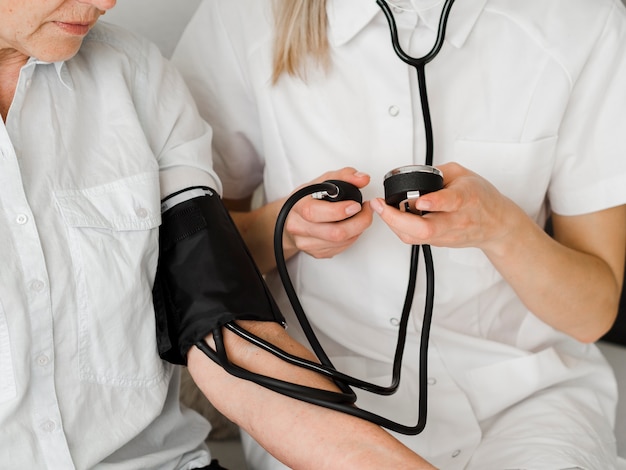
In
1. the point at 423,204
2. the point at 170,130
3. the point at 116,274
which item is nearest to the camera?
the point at 423,204

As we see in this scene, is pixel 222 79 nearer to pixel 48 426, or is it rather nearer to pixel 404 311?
pixel 404 311

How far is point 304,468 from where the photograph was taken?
1.03m

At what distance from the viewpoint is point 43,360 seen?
3.37ft

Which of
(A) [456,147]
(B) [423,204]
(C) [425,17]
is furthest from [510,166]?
(B) [423,204]

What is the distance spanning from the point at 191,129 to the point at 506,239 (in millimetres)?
480

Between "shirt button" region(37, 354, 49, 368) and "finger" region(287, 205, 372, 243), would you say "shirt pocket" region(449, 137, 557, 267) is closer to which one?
"finger" region(287, 205, 372, 243)

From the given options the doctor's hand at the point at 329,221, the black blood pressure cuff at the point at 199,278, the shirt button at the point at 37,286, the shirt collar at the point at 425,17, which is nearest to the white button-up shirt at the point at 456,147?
the shirt collar at the point at 425,17

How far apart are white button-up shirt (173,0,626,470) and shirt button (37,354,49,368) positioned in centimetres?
49

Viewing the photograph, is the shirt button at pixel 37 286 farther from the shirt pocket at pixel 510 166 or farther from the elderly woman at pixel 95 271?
the shirt pocket at pixel 510 166

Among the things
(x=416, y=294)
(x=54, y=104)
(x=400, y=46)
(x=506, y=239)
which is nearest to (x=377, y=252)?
(x=416, y=294)

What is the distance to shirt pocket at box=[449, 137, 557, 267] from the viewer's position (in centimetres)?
129

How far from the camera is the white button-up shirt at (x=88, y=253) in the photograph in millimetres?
1013

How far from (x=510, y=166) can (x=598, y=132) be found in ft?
0.47

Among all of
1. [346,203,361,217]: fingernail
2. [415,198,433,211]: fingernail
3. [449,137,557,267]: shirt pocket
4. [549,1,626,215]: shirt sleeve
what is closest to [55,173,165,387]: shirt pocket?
[346,203,361,217]: fingernail
